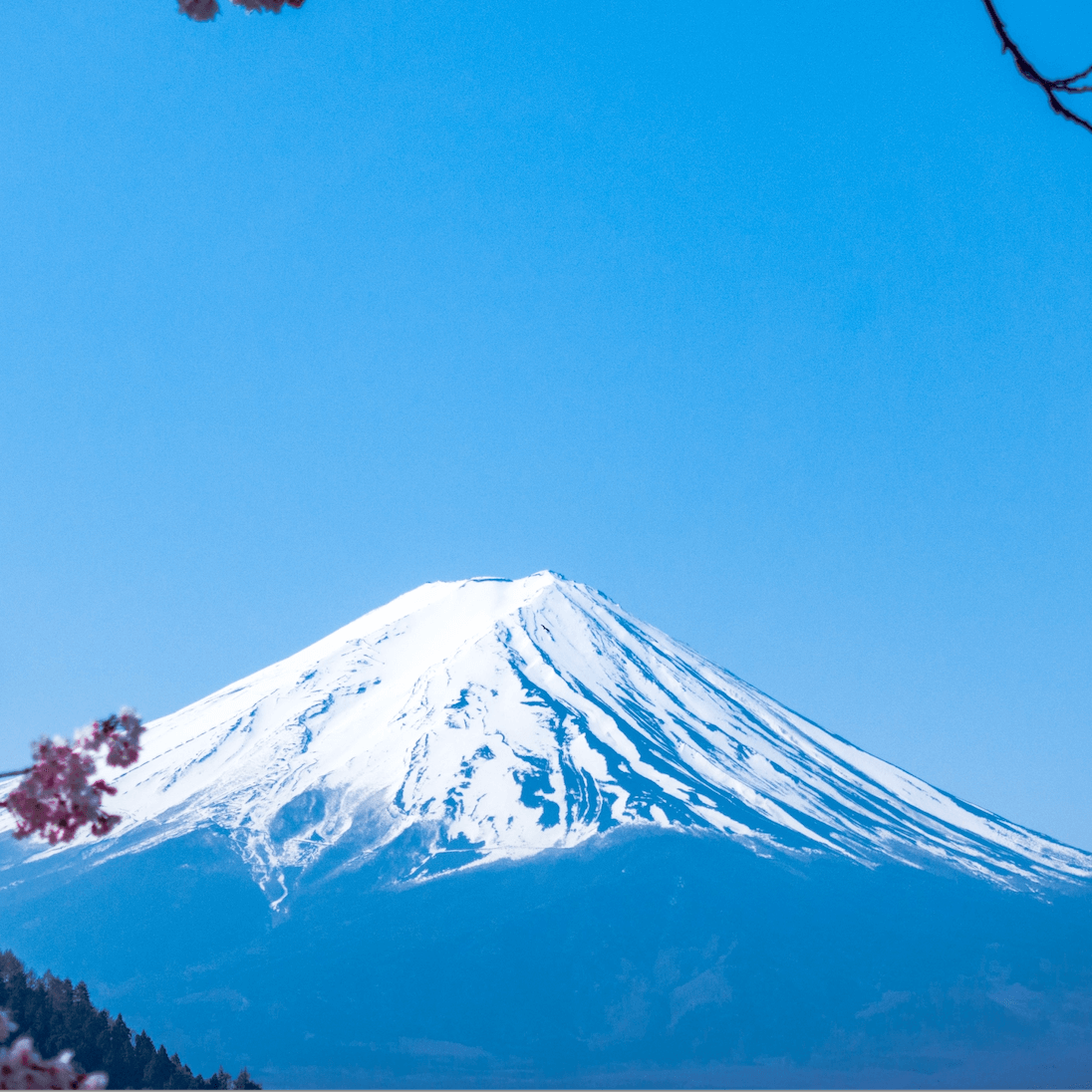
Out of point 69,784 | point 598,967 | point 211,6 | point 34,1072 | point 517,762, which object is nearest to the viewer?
point 34,1072

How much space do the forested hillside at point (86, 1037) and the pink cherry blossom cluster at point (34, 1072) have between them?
1941 cm

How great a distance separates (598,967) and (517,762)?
1443 cm

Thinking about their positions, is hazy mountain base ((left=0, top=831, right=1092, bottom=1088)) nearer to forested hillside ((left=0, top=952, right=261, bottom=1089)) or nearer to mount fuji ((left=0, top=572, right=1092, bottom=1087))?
mount fuji ((left=0, top=572, right=1092, bottom=1087))

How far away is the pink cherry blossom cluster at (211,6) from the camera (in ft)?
7.96

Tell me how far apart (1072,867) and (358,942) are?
4884cm

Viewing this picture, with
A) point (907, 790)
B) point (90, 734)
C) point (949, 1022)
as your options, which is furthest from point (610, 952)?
point (90, 734)

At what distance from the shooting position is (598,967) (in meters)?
71.3

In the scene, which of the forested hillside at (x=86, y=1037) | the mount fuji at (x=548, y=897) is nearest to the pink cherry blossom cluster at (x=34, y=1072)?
the forested hillside at (x=86, y=1037)

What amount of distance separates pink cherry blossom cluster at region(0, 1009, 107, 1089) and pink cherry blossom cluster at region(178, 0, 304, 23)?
6.00 feet

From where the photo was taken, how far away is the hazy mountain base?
6656 centimetres

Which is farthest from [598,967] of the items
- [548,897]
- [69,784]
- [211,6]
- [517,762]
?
[211,6]

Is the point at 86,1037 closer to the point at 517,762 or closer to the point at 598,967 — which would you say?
the point at 598,967

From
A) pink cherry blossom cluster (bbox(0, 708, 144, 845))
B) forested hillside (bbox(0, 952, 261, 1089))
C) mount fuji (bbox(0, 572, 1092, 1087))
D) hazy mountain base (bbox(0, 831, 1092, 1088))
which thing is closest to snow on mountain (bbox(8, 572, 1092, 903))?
mount fuji (bbox(0, 572, 1092, 1087))

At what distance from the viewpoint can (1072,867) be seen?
8688 cm
